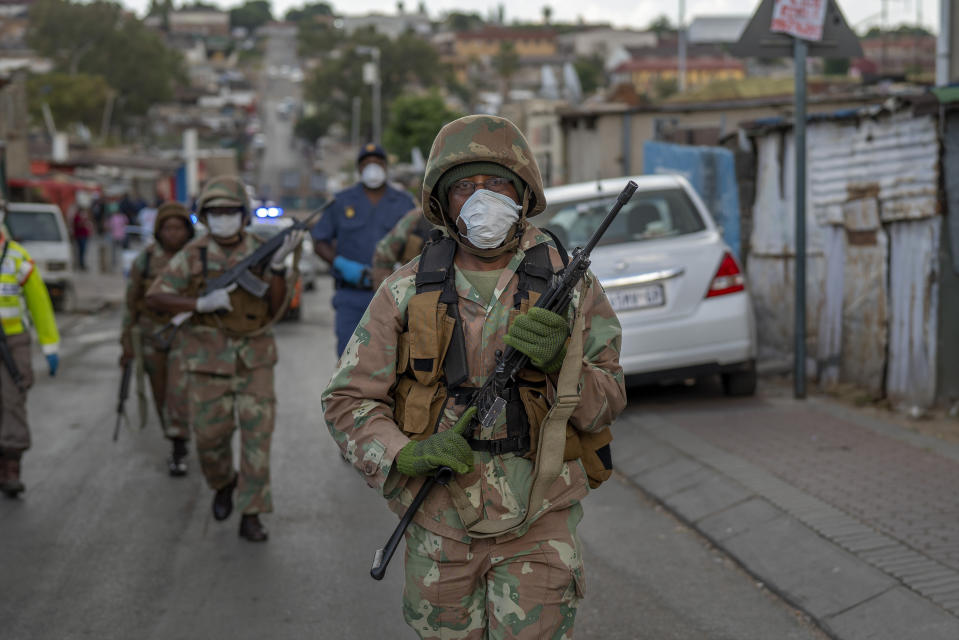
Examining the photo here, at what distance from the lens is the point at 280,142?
139875 mm

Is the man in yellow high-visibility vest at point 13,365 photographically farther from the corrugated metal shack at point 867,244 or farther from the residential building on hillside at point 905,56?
the residential building on hillside at point 905,56

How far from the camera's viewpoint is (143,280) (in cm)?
831

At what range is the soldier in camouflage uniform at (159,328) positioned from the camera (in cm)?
796

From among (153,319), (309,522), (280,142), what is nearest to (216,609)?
(309,522)

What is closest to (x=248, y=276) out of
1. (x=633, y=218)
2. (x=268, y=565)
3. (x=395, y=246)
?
(x=395, y=246)

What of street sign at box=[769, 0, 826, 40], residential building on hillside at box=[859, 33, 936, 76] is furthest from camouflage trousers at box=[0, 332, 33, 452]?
residential building on hillside at box=[859, 33, 936, 76]

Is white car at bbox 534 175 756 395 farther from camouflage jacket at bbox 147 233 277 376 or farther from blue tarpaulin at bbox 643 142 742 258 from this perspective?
blue tarpaulin at bbox 643 142 742 258

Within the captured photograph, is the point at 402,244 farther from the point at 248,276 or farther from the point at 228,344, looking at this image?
the point at 228,344

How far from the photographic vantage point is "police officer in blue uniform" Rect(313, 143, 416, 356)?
817 cm

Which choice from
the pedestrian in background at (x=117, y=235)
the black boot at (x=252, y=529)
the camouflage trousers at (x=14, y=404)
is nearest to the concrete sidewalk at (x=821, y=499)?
the black boot at (x=252, y=529)

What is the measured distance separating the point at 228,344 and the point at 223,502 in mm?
949

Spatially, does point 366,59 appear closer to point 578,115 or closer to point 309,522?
point 578,115

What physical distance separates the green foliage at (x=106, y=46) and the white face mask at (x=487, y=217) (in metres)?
98.2

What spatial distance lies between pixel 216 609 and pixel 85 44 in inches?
3948
